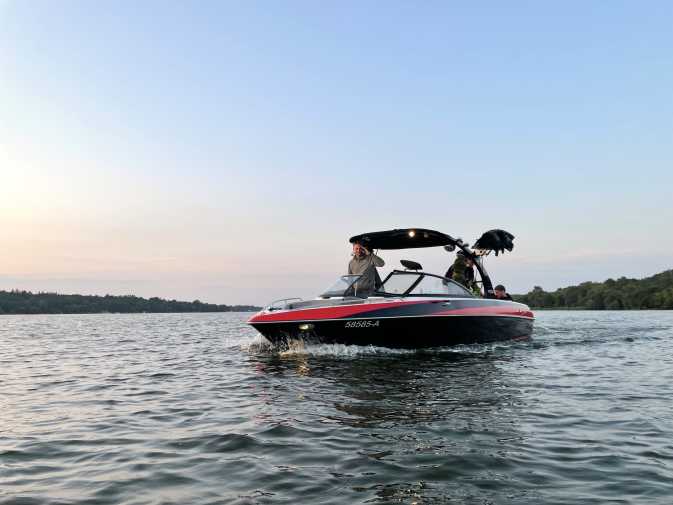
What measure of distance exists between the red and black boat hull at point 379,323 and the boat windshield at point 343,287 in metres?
1.72

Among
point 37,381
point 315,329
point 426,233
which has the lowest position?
point 37,381

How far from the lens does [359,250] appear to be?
16062mm

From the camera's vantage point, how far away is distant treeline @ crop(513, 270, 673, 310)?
9481cm

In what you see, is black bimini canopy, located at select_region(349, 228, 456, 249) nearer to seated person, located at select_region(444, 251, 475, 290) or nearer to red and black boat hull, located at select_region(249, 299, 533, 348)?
seated person, located at select_region(444, 251, 475, 290)

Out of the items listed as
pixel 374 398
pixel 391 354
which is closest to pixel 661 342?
pixel 391 354

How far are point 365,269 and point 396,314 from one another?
6.80 ft

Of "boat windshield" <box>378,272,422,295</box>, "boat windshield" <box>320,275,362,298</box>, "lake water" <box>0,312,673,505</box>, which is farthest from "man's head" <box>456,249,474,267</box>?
"lake water" <box>0,312,673,505</box>

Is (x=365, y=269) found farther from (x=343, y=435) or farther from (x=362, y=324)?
(x=343, y=435)

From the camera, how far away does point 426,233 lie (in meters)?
17.6

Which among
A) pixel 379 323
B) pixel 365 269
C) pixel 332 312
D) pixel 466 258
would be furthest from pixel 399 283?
pixel 466 258

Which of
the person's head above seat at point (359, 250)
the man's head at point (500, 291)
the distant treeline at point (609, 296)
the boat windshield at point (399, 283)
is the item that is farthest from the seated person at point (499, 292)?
the distant treeline at point (609, 296)

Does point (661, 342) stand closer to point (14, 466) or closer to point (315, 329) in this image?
point (315, 329)

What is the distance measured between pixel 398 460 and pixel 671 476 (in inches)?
92.6

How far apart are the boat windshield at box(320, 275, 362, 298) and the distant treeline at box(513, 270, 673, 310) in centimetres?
9018
